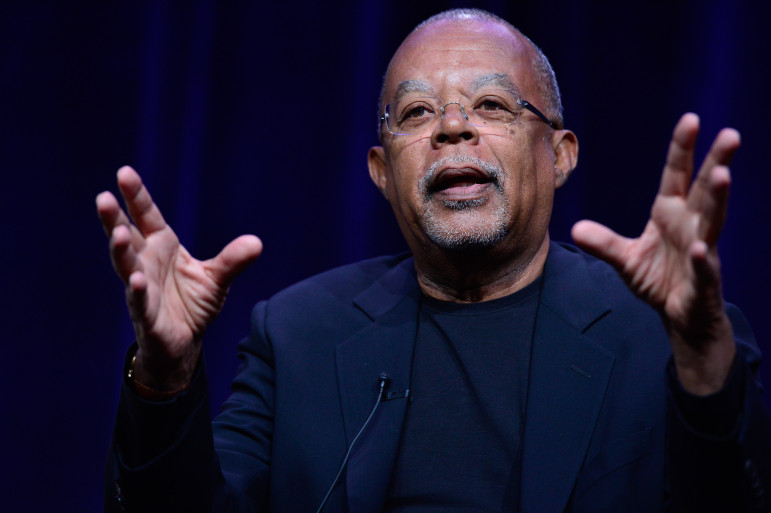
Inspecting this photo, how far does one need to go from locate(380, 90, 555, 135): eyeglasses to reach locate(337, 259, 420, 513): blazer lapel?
38 cm

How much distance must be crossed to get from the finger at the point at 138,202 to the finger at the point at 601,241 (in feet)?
2.08

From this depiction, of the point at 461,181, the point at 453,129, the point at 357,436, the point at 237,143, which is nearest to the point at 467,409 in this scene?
the point at 357,436

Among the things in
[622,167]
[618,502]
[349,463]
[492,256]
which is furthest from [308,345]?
[622,167]

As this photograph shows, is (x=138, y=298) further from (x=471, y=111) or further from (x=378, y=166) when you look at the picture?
(x=378, y=166)

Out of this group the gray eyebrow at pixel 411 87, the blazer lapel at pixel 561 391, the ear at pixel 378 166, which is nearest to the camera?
the blazer lapel at pixel 561 391

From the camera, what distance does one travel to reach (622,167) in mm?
2246

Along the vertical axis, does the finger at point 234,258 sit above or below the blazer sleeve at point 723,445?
above

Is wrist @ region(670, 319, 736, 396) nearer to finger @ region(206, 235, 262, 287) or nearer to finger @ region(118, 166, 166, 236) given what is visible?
finger @ region(206, 235, 262, 287)

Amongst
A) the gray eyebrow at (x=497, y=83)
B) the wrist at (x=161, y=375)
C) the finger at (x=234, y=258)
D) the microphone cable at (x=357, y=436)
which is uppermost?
the gray eyebrow at (x=497, y=83)

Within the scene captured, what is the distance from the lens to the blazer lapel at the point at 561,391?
4.52ft

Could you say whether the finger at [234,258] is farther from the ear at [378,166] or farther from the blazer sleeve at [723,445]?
the ear at [378,166]

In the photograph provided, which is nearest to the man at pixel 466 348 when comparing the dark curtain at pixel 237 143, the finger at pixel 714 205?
the finger at pixel 714 205

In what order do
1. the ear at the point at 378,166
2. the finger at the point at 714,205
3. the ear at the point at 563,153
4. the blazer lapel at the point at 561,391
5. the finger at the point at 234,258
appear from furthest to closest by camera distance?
the ear at the point at 378,166, the ear at the point at 563,153, the blazer lapel at the point at 561,391, the finger at the point at 234,258, the finger at the point at 714,205

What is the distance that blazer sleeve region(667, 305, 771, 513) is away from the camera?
3.55ft
